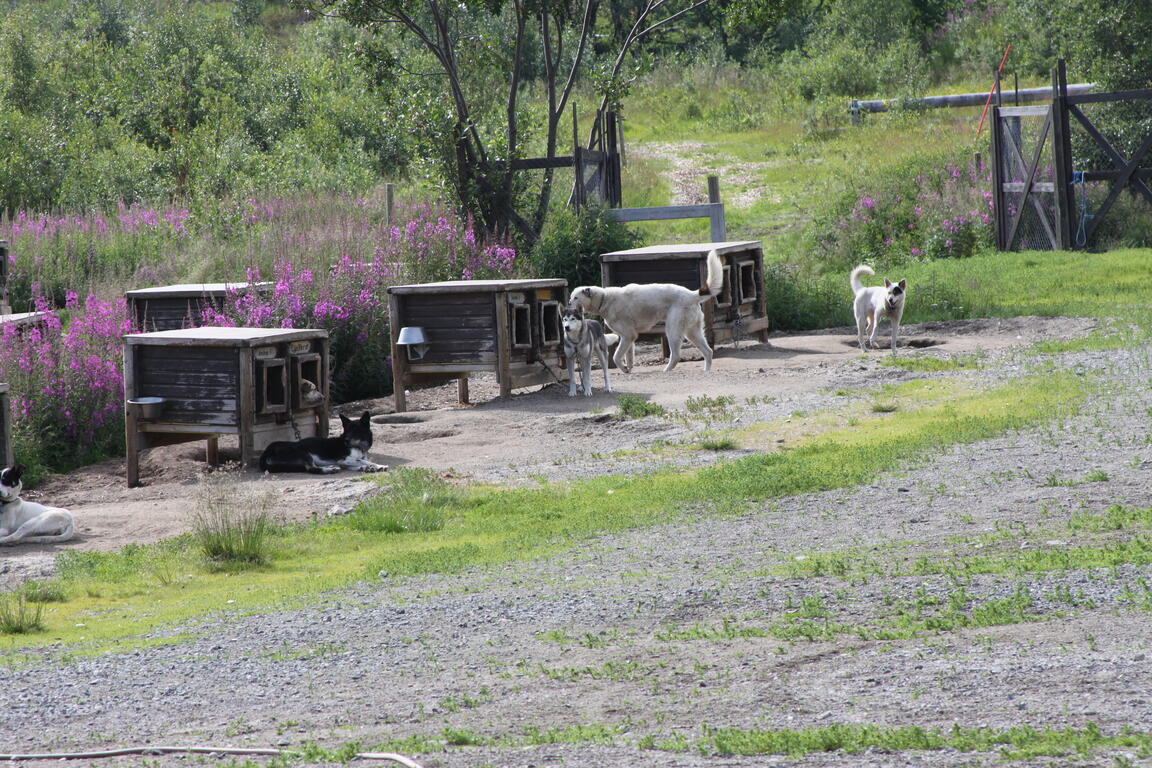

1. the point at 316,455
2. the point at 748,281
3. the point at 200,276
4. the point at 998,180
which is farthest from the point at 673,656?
the point at 998,180

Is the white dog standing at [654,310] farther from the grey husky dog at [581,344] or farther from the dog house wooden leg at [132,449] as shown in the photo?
the dog house wooden leg at [132,449]

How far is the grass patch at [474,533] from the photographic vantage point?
293 inches

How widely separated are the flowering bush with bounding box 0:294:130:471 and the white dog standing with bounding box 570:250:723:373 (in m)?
4.99

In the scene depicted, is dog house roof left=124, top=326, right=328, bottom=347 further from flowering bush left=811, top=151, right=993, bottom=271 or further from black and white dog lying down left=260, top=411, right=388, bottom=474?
flowering bush left=811, top=151, right=993, bottom=271

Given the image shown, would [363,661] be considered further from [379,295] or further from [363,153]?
[363,153]

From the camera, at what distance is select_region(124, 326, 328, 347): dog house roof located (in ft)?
37.7

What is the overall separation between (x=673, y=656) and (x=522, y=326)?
30.5 ft

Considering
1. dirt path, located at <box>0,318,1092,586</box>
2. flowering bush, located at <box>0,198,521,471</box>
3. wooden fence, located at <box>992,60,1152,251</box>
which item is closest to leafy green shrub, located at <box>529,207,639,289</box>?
flowering bush, located at <box>0,198,521,471</box>

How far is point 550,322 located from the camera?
1495 centimetres

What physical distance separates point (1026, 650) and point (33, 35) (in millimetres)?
38474

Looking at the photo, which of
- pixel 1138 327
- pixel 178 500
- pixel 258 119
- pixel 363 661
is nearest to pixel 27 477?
pixel 178 500

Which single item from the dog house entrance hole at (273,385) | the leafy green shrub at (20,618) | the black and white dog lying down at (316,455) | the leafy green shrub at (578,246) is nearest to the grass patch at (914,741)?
the leafy green shrub at (20,618)

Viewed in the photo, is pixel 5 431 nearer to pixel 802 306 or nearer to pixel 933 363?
pixel 933 363

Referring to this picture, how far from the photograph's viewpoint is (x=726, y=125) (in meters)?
39.5
